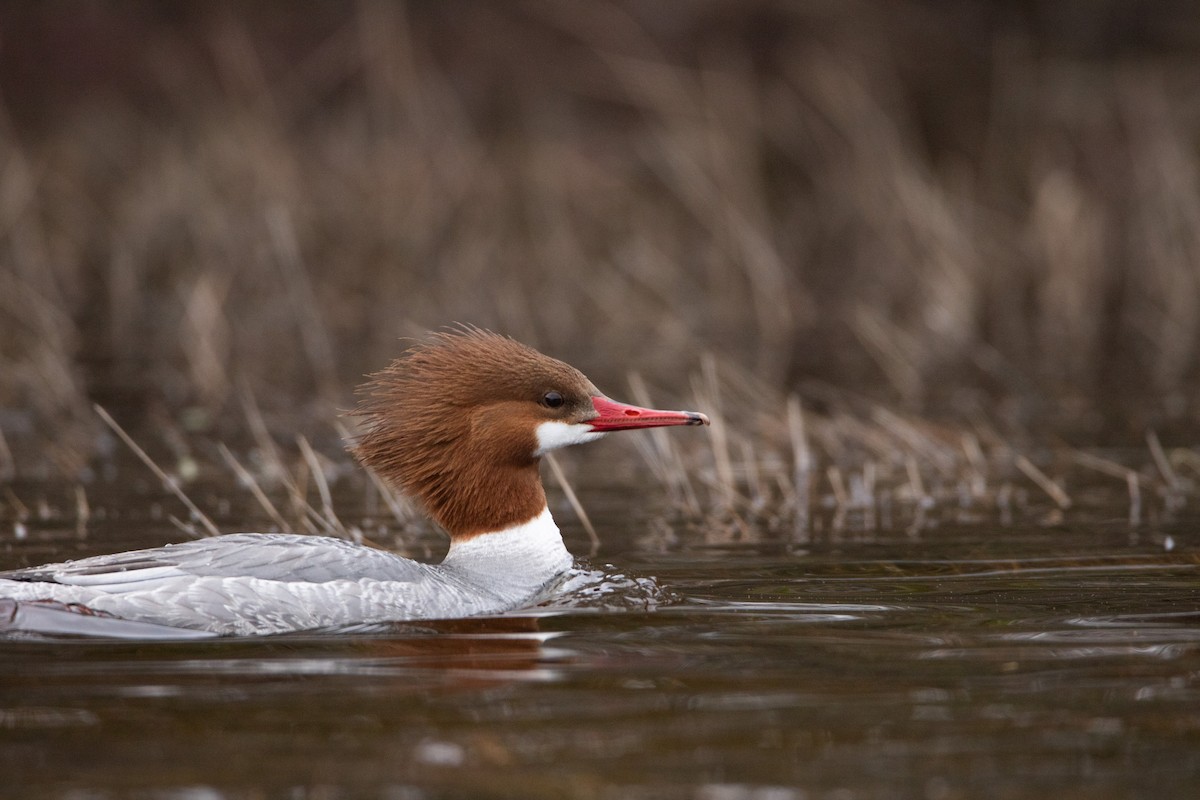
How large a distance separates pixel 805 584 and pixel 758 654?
1.32 meters

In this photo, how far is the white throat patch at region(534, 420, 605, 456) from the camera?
656 centimetres

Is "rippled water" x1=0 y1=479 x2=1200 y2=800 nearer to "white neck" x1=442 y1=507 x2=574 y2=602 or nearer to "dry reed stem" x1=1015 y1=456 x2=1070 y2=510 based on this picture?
"white neck" x1=442 y1=507 x2=574 y2=602

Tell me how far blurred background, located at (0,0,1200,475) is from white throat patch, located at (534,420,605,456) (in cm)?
209

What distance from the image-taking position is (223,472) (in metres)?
9.38

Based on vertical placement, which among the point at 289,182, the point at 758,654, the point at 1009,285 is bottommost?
the point at 758,654

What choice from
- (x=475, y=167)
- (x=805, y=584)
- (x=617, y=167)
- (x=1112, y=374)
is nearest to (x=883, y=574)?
(x=805, y=584)

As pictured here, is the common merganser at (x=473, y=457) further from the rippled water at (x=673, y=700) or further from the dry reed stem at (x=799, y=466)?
the dry reed stem at (x=799, y=466)

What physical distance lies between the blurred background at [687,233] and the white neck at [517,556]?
7.61 feet

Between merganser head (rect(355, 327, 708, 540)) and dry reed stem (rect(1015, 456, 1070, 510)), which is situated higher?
merganser head (rect(355, 327, 708, 540))

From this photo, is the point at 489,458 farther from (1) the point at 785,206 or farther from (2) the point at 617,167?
A: (2) the point at 617,167

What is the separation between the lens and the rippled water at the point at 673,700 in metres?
3.88

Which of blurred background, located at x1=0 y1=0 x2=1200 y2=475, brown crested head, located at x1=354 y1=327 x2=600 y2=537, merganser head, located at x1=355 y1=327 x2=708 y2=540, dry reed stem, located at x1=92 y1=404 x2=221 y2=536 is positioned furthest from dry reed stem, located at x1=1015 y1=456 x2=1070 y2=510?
dry reed stem, located at x1=92 y1=404 x2=221 y2=536

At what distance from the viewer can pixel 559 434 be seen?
659 centimetres

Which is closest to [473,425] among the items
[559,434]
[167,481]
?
[559,434]
